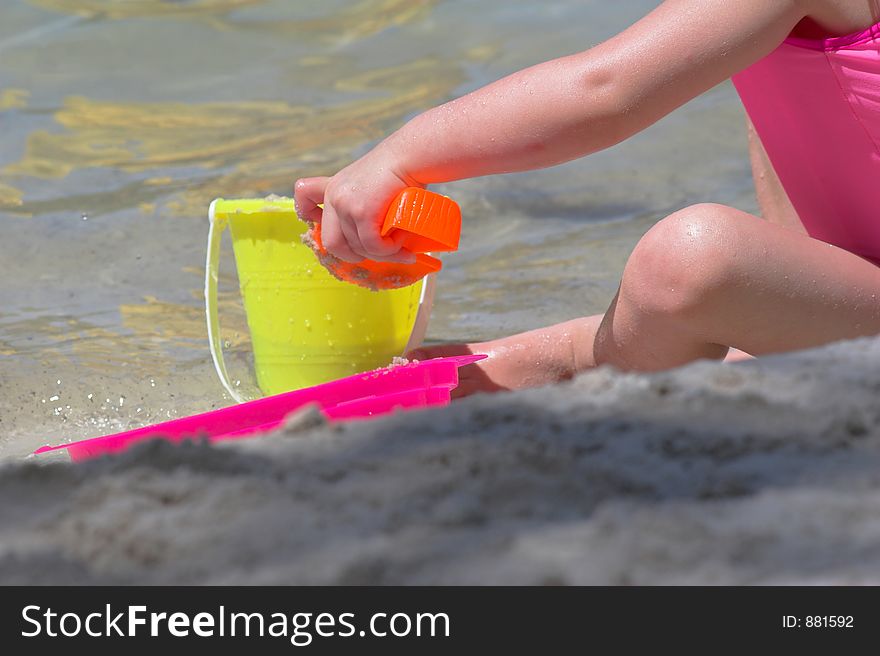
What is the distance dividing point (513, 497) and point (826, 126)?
120 centimetres

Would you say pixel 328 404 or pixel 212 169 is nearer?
pixel 328 404

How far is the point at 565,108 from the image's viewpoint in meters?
1.59

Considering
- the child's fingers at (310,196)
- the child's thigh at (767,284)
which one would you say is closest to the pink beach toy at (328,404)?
the child's fingers at (310,196)

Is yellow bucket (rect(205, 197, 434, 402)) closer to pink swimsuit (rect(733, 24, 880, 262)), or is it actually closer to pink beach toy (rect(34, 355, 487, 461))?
pink beach toy (rect(34, 355, 487, 461))

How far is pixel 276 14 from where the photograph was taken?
17.8ft

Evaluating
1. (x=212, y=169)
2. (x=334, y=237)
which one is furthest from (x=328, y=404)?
(x=212, y=169)

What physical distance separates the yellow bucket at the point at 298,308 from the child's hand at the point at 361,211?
0.94 feet

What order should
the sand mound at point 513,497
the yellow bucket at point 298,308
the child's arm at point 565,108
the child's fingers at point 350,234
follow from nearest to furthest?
the sand mound at point 513,497 → the child's arm at point 565,108 → the child's fingers at point 350,234 → the yellow bucket at point 298,308

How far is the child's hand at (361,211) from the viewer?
1652mm

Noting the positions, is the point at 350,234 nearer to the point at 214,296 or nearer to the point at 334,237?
the point at 334,237

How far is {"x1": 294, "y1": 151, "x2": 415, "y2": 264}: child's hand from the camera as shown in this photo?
1652 mm

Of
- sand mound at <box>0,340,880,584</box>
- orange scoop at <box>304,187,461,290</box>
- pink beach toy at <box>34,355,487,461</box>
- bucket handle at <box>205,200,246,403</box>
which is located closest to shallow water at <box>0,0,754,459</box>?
bucket handle at <box>205,200,246,403</box>

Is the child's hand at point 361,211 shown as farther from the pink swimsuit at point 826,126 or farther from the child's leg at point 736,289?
the pink swimsuit at point 826,126

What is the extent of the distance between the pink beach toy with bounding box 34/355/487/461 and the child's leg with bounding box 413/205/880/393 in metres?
0.29
